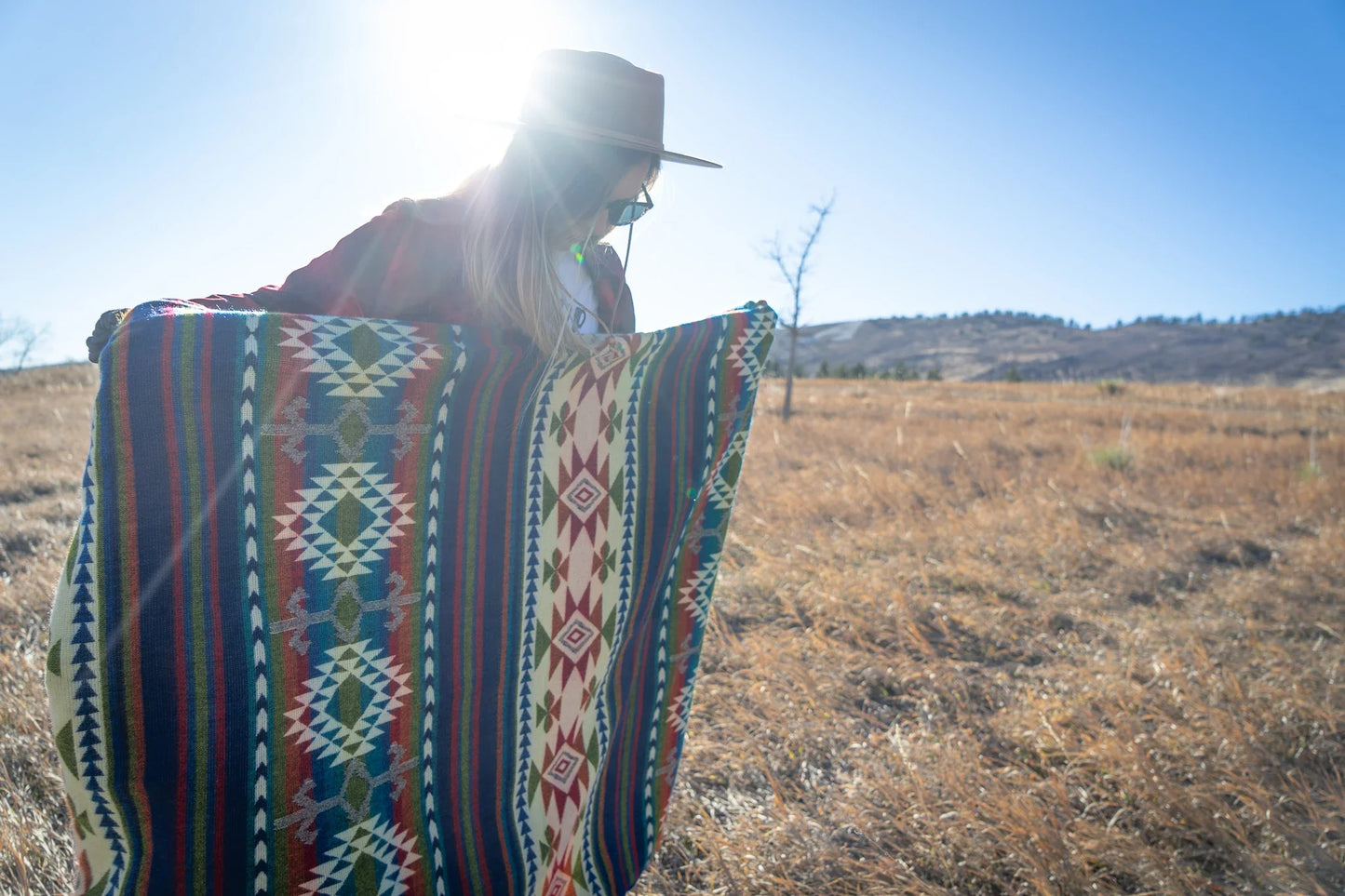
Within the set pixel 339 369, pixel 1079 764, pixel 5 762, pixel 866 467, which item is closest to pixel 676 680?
pixel 339 369

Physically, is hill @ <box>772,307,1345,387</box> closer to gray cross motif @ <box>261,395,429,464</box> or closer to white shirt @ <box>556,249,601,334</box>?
→ white shirt @ <box>556,249,601,334</box>

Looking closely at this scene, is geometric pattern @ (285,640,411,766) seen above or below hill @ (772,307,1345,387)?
below

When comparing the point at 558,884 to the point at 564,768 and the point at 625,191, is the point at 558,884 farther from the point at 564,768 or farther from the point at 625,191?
the point at 625,191

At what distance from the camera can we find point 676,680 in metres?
1.57

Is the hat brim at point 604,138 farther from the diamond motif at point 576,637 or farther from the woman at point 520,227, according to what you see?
the diamond motif at point 576,637

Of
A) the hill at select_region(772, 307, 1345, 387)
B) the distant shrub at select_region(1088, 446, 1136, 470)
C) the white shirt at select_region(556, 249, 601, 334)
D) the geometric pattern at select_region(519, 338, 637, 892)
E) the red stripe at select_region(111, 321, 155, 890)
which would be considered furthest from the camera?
the hill at select_region(772, 307, 1345, 387)

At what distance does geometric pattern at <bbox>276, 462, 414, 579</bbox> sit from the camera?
101 cm

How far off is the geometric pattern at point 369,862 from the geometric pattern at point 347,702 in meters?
0.15

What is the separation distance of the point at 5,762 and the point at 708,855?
1.94 meters

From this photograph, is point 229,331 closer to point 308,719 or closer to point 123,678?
point 123,678

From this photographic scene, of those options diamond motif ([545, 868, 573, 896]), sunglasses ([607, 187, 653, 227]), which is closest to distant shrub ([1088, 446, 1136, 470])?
sunglasses ([607, 187, 653, 227])

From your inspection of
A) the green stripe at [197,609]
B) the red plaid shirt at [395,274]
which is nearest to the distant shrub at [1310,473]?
the red plaid shirt at [395,274]

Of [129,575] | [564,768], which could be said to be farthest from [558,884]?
[129,575]

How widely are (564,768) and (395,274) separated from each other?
1047 mm
